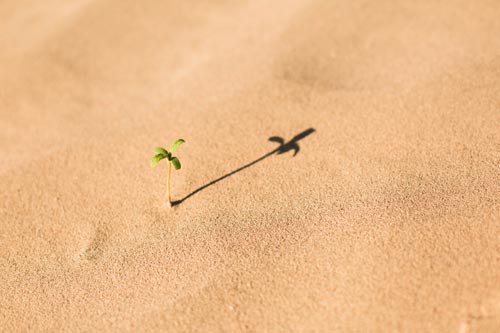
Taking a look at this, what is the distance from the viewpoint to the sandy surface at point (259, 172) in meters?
2.06

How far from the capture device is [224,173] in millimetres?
2578

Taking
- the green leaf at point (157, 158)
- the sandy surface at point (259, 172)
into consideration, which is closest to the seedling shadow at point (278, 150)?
the sandy surface at point (259, 172)

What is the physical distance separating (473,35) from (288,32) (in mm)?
1228

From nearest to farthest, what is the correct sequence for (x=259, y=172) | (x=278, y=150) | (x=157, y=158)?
(x=157, y=158) → (x=259, y=172) → (x=278, y=150)

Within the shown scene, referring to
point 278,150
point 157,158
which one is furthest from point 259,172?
point 157,158

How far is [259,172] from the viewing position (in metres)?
2.56

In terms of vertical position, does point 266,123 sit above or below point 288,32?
below

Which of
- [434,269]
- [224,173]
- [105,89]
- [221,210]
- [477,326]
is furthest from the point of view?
[105,89]

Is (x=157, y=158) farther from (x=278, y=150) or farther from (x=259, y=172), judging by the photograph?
(x=278, y=150)

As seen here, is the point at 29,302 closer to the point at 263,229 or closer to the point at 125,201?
the point at 125,201

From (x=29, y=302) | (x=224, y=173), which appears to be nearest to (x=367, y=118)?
(x=224, y=173)

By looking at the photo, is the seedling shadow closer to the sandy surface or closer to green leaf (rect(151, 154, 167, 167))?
the sandy surface

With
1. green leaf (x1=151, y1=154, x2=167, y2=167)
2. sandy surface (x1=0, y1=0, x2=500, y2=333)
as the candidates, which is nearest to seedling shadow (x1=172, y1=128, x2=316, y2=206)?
sandy surface (x1=0, y1=0, x2=500, y2=333)

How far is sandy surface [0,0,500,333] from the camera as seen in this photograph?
206cm
